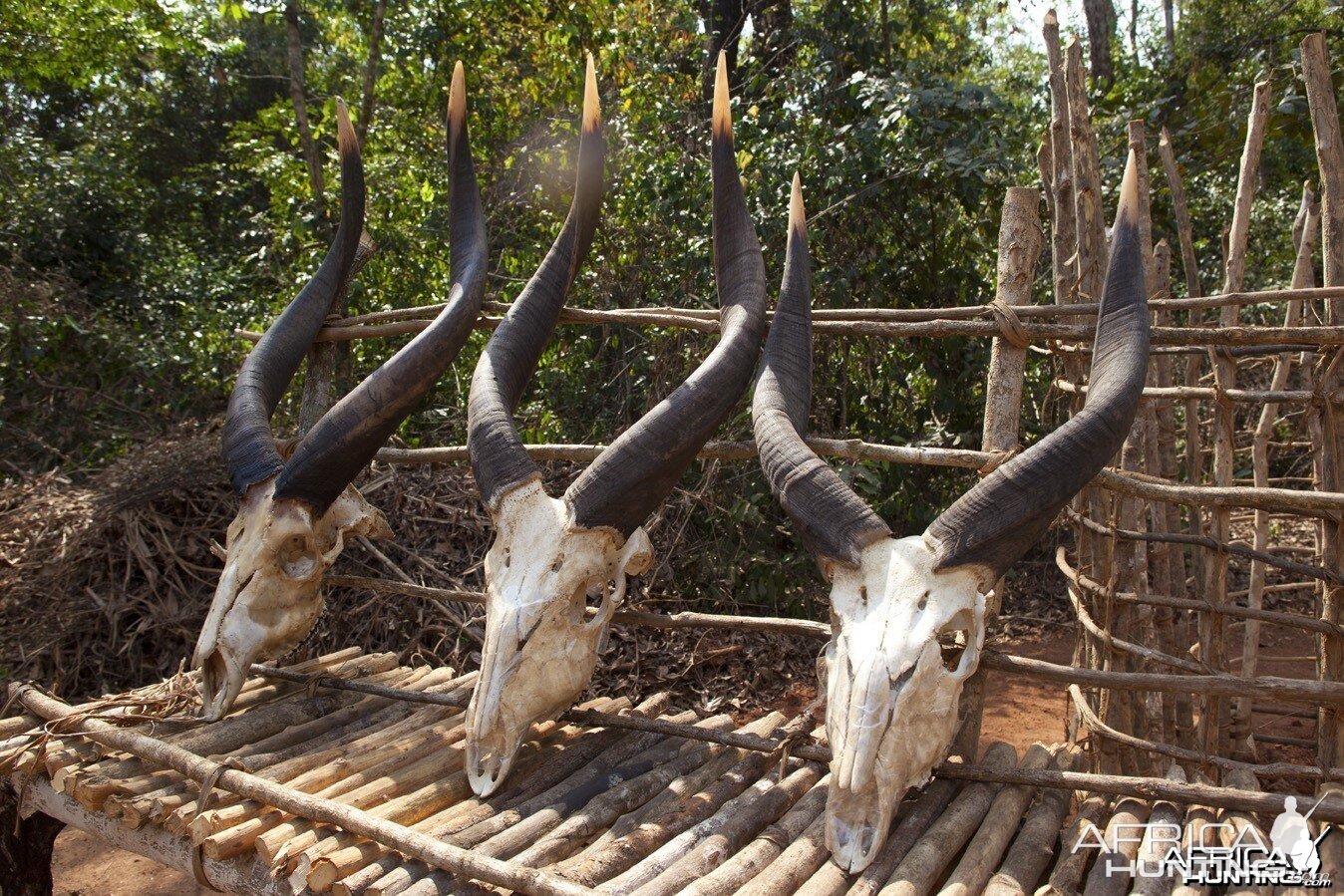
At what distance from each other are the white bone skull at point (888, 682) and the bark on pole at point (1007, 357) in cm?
34

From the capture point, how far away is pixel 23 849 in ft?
12.8

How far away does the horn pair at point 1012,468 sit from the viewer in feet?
8.11

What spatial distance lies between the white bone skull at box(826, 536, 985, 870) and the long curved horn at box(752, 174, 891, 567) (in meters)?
0.07

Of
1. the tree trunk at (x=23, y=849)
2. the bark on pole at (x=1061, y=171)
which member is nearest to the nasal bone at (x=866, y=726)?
the bark on pole at (x=1061, y=171)

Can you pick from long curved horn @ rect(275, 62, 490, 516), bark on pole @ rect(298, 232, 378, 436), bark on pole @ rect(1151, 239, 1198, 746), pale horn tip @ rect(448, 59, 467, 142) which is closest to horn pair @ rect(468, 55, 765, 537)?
long curved horn @ rect(275, 62, 490, 516)

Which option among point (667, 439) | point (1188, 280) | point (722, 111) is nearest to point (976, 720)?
point (667, 439)

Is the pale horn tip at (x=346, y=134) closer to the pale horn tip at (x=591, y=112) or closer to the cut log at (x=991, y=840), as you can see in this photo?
the pale horn tip at (x=591, y=112)

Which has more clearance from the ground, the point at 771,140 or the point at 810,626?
the point at 771,140

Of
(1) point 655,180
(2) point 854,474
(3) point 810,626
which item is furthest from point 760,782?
(1) point 655,180

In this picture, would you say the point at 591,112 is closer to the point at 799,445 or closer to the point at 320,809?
the point at 799,445

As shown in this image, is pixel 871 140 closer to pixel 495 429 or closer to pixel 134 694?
pixel 495 429

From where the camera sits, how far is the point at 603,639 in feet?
10.7

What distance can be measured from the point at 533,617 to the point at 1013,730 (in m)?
3.91

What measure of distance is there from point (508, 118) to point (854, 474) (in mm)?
4117
